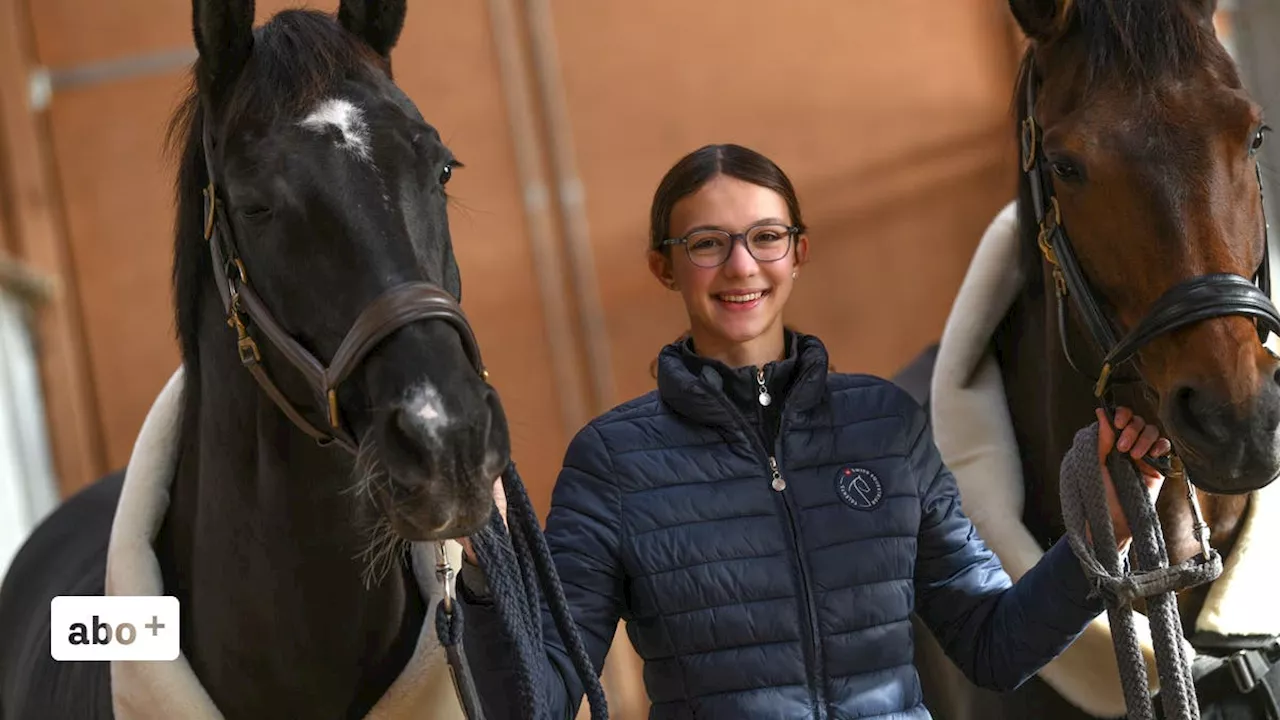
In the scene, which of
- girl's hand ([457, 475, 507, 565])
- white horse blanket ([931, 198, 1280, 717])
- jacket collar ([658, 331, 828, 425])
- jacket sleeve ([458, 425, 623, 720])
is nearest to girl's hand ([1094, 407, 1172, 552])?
white horse blanket ([931, 198, 1280, 717])

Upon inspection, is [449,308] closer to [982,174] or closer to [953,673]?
[953,673]

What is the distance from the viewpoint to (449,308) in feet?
4.44

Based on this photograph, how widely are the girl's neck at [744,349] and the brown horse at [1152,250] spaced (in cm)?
36

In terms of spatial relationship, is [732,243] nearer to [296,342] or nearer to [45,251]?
[296,342]

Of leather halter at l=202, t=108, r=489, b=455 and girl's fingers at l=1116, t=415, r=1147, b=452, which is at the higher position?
leather halter at l=202, t=108, r=489, b=455

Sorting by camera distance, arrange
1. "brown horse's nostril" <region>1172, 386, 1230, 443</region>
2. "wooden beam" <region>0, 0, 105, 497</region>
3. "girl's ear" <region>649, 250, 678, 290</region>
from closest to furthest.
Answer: "brown horse's nostril" <region>1172, 386, 1230, 443</region> < "girl's ear" <region>649, 250, 678, 290</region> < "wooden beam" <region>0, 0, 105, 497</region>

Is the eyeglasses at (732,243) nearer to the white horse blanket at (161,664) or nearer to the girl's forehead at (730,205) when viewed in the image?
the girl's forehead at (730,205)

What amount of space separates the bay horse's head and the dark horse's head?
71cm

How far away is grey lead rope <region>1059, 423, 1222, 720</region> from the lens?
1.47 metres

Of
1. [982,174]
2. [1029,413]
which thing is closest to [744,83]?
[982,174]

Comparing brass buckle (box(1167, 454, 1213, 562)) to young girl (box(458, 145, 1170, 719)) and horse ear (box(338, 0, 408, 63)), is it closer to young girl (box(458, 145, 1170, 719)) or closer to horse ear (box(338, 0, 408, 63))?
young girl (box(458, 145, 1170, 719))

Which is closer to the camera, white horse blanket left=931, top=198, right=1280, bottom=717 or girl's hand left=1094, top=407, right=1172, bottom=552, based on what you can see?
girl's hand left=1094, top=407, right=1172, bottom=552

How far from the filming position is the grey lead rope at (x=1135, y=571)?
4.84 ft

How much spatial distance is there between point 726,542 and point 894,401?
→ 0.30 meters
